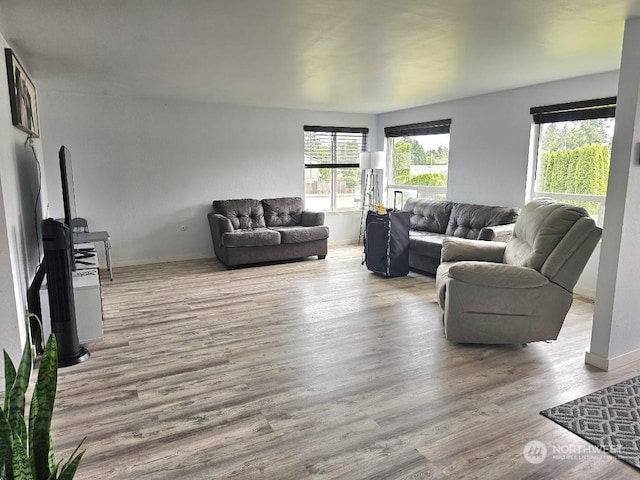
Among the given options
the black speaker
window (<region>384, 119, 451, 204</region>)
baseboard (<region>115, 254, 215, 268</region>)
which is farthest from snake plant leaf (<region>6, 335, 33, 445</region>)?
window (<region>384, 119, 451, 204</region>)

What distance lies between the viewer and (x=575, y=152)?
4.61 metres

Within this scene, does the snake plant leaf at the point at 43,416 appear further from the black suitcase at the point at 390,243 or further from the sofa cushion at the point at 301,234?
the sofa cushion at the point at 301,234

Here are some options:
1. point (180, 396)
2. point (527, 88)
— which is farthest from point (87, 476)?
point (527, 88)

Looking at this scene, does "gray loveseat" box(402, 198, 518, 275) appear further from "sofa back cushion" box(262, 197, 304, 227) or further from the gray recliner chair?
"sofa back cushion" box(262, 197, 304, 227)

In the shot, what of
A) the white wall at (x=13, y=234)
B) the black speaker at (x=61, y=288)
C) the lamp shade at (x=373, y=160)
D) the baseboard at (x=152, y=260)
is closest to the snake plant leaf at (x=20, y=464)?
the white wall at (x=13, y=234)

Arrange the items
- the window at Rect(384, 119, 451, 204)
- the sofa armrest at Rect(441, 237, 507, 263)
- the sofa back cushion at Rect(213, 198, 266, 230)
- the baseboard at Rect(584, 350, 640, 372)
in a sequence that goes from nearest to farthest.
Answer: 1. the baseboard at Rect(584, 350, 640, 372)
2. the sofa armrest at Rect(441, 237, 507, 263)
3. the sofa back cushion at Rect(213, 198, 266, 230)
4. the window at Rect(384, 119, 451, 204)

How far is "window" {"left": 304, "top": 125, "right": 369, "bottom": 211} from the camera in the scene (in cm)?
730

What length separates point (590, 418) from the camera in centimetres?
232

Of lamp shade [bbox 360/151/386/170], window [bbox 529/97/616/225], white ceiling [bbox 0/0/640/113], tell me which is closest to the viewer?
white ceiling [bbox 0/0/640/113]

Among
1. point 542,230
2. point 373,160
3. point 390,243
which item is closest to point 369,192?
Answer: point 373,160

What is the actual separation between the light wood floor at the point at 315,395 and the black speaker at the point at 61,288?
16 centimetres

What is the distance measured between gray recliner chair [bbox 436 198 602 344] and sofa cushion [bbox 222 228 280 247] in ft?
10.0

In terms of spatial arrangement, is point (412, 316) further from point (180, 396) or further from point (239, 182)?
point (239, 182)

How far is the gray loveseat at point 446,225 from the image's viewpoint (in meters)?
4.93
